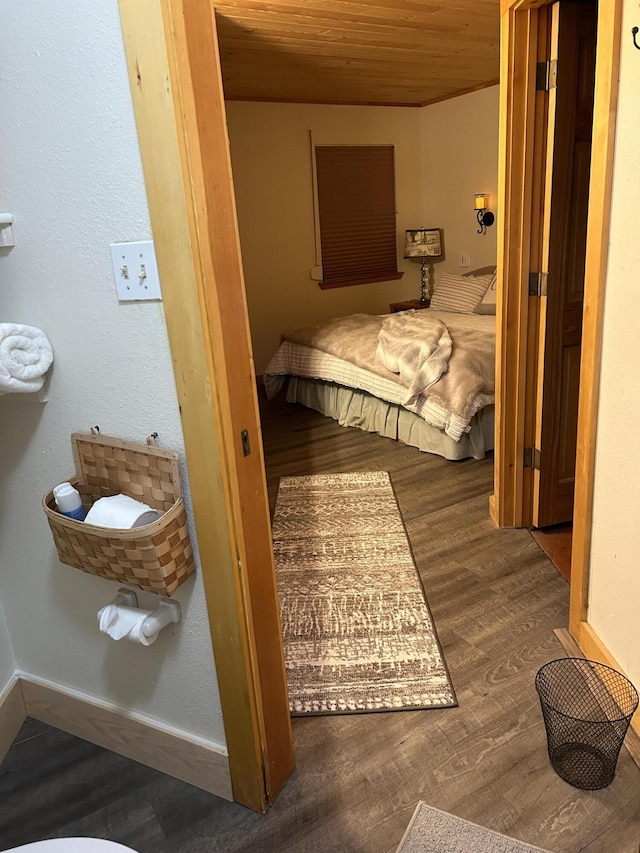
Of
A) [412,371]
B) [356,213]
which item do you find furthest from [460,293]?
[412,371]

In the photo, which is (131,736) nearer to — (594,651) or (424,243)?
(594,651)

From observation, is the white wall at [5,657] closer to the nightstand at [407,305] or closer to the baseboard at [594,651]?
the baseboard at [594,651]

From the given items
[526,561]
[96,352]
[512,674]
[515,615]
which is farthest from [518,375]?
[96,352]

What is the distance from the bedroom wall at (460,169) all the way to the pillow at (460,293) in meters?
0.62

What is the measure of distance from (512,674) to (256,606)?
0.99 metres

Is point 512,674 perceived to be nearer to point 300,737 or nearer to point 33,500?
point 300,737

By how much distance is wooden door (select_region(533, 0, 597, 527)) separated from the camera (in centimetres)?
226

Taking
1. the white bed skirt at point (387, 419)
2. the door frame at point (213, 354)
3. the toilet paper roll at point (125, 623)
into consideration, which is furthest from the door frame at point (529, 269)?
the toilet paper roll at point (125, 623)

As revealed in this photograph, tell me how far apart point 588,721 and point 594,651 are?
44cm

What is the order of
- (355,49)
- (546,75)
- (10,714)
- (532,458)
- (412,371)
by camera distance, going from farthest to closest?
(355,49) → (412,371) → (532,458) → (546,75) → (10,714)

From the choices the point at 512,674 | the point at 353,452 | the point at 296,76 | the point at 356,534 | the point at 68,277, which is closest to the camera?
the point at 68,277

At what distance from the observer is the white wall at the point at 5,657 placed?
5.98 ft

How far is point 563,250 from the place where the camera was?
8.12 feet

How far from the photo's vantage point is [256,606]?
1454 millimetres
